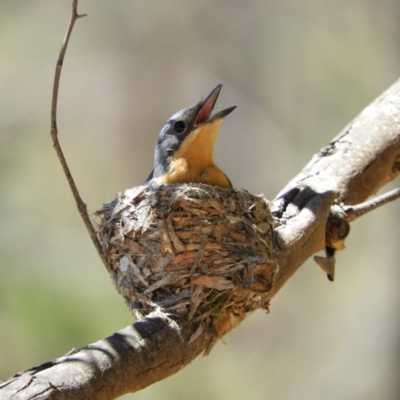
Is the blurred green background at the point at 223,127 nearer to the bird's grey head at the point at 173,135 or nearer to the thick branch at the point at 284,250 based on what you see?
the bird's grey head at the point at 173,135

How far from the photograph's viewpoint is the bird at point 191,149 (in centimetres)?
429

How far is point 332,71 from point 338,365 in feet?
18.8

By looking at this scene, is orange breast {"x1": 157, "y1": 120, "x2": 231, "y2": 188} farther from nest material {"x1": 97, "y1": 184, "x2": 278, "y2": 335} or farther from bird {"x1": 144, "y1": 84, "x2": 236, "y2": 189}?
nest material {"x1": 97, "y1": 184, "x2": 278, "y2": 335}

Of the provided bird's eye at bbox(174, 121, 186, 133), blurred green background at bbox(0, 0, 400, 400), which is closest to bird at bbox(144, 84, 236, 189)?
bird's eye at bbox(174, 121, 186, 133)

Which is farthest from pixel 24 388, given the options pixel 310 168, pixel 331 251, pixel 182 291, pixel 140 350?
pixel 310 168

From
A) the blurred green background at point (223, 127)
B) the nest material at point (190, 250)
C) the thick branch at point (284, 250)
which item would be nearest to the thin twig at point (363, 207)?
the thick branch at point (284, 250)

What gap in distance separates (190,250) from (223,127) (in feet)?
25.5

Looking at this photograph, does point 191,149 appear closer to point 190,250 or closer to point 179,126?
point 179,126

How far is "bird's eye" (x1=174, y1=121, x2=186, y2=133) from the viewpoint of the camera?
4.64 m

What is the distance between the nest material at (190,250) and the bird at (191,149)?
521 millimetres

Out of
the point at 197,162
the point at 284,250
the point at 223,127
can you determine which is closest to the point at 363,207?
the point at 284,250

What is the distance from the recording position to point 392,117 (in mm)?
4477

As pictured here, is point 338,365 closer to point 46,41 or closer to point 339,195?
point 339,195

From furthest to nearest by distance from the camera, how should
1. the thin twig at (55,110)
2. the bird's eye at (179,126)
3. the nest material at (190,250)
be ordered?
1. the bird's eye at (179,126)
2. the nest material at (190,250)
3. the thin twig at (55,110)
